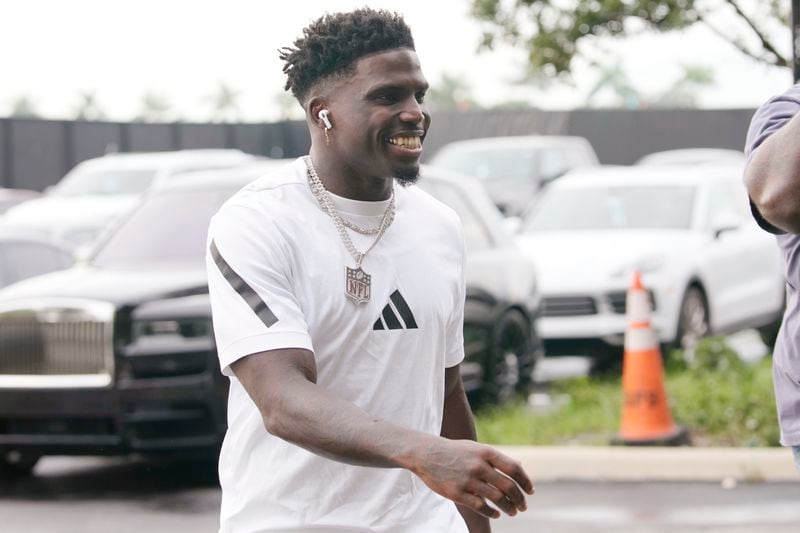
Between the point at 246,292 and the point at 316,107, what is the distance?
0.47 metres

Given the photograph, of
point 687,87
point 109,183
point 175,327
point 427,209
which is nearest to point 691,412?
point 175,327

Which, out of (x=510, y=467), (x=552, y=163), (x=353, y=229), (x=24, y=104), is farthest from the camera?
(x=24, y=104)

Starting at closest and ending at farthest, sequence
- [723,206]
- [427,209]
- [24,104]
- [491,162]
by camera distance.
Answer: [427,209] → [723,206] → [491,162] → [24,104]

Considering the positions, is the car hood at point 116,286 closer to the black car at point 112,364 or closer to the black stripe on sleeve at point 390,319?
the black car at point 112,364

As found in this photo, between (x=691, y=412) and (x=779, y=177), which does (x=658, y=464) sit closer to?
(x=691, y=412)

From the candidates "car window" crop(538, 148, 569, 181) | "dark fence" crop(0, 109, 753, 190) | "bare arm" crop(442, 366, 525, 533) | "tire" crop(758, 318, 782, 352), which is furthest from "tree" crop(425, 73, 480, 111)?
"bare arm" crop(442, 366, 525, 533)

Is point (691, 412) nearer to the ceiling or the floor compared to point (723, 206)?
nearer to the floor

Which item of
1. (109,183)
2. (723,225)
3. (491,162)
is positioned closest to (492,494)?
(723,225)

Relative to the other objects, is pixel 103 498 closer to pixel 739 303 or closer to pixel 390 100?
pixel 390 100

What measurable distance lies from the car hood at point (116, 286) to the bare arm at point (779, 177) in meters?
5.70

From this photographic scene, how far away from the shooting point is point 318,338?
3.10 meters

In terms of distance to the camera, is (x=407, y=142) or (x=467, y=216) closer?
(x=407, y=142)

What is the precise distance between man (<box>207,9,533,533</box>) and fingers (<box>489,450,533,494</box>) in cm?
48

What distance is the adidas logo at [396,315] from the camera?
3.14m
